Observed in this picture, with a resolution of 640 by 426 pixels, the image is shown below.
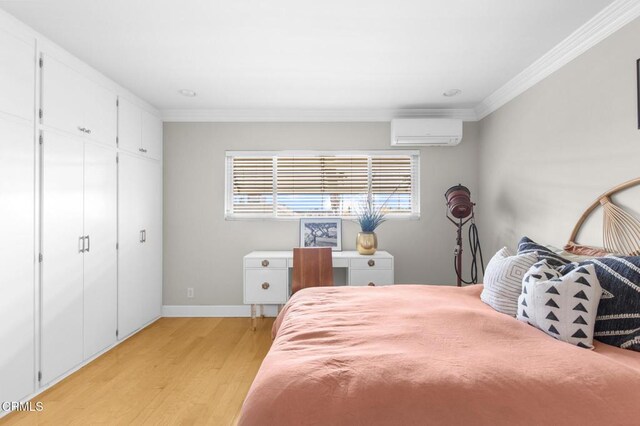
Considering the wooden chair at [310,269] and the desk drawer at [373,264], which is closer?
the wooden chair at [310,269]

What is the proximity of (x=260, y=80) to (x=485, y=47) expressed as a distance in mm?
1870

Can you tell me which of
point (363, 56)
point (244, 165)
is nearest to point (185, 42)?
point (363, 56)

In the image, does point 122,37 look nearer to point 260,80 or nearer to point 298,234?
point 260,80

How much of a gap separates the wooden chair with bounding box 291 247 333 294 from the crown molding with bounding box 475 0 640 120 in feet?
7.80

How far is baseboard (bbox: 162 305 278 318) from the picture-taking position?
4156 mm

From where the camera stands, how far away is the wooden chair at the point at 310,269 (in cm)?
344

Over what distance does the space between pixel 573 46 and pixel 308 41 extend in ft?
6.13

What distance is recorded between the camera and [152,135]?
155 inches

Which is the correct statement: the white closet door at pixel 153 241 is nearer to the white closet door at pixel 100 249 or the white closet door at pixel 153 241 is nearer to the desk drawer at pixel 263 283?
the white closet door at pixel 100 249

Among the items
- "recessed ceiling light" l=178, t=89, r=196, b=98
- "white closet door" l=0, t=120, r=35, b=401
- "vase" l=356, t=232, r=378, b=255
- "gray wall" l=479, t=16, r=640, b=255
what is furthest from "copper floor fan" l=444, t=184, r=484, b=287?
"white closet door" l=0, t=120, r=35, b=401

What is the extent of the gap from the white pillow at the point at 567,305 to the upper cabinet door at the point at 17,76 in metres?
3.19

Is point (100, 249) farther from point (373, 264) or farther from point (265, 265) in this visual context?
point (373, 264)

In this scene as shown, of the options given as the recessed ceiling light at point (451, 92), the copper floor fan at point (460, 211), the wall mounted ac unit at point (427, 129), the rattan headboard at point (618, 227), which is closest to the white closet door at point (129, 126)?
the wall mounted ac unit at point (427, 129)

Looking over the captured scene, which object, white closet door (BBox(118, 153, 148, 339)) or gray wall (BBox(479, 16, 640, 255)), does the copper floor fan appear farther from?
white closet door (BBox(118, 153, 148, 339))
